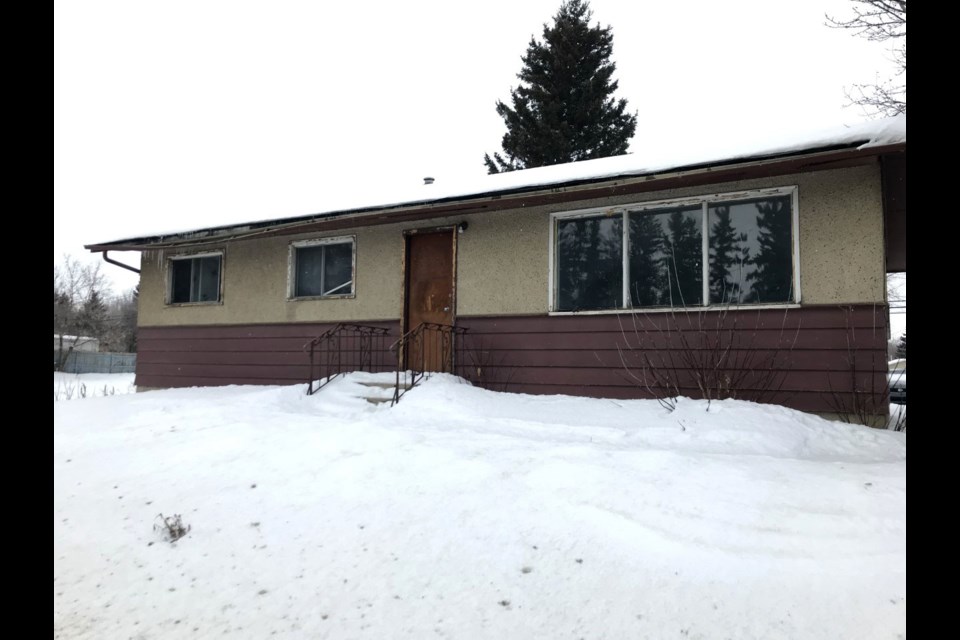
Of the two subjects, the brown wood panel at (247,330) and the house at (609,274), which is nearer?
the house at (609,274)

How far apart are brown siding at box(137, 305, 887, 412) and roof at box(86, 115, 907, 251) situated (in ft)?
5.60

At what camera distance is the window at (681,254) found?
6.01m

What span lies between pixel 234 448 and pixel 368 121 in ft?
132

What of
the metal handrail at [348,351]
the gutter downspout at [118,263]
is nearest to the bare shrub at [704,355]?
the metal handrail at [348,351]

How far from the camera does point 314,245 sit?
29.2 feet

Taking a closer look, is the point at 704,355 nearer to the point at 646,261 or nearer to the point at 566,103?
the point at 646,261

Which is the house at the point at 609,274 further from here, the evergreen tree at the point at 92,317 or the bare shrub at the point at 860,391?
the evergreen tree at the point at 92,317

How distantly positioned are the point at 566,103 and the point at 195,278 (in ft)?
57.1

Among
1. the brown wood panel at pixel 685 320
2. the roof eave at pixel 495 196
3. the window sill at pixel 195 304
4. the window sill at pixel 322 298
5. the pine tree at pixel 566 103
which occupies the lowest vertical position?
the brown wood panel at pixel 685 320

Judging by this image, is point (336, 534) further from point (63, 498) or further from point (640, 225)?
point (640, 225)

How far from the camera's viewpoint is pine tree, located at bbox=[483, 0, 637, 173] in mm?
21906

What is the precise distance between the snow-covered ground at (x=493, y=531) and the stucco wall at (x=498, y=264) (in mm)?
1847

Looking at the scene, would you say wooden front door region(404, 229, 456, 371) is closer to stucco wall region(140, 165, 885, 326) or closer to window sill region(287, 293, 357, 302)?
stucco wall region(140, 165, 885, 326)
